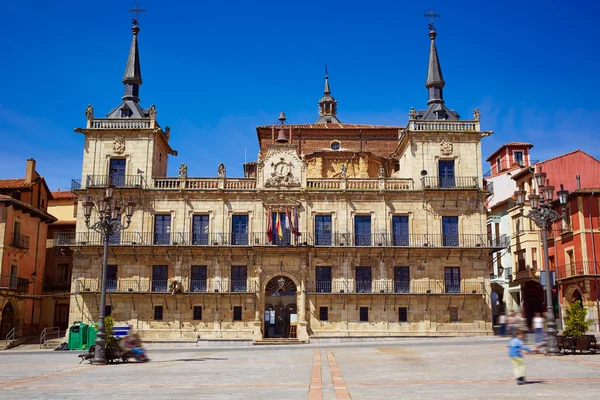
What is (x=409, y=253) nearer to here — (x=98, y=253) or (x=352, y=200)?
(x=352, y=200)

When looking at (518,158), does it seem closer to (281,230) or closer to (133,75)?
(281,230)

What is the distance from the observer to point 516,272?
4897 centimetres

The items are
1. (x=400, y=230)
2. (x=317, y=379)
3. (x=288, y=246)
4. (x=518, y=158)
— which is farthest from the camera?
(x=518, y=158)

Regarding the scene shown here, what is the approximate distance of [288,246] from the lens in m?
39.2

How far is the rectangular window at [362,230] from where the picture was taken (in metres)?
40.4

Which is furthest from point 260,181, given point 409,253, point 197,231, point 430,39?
point 430,39

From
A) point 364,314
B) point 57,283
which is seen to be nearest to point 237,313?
point 364,314

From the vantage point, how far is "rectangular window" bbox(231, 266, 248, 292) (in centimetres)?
3984

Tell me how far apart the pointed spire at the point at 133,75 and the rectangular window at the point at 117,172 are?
17.7 ft

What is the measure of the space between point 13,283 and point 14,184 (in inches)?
311

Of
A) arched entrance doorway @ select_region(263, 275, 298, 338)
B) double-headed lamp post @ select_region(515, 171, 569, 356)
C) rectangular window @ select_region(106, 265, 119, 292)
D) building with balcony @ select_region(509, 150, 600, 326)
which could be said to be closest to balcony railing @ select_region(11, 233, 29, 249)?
rectangular window @ select_region(106, 265, 119, 292)

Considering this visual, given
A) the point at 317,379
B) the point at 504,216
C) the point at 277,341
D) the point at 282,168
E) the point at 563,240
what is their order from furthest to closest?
1. the point at 504,216
2. the point at 563,240
3. the point at 282,168
4. the point at 277,341
5. the point at 317,379

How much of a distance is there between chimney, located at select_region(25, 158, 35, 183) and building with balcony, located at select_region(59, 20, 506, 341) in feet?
22.0

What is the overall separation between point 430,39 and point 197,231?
22.7 m
